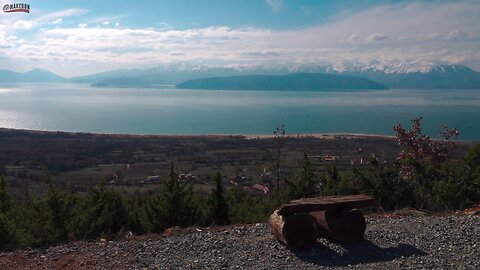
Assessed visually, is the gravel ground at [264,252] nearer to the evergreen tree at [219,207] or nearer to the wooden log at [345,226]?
the wooden log at [345,226]

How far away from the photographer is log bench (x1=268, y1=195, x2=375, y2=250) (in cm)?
748

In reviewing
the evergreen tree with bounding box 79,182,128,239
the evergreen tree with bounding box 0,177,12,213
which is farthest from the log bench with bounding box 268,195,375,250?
the evergreen tree with bounding box 0,177,12,213

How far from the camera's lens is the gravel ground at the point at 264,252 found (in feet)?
22.8

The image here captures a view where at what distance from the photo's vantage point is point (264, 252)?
7.42m

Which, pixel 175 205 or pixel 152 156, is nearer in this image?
pixel 175 205

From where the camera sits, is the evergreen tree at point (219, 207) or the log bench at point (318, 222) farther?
the evergreen tree at point (219, 207)

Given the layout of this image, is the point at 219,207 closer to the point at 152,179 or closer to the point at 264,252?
the point at 264,252

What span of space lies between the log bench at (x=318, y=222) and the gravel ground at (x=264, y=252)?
0.16 metres

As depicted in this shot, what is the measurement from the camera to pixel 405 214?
10016 mm

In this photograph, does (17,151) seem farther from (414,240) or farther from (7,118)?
(414,240)

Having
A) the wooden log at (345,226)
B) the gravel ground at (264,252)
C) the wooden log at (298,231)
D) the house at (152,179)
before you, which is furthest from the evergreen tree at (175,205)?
the house at (152,179)

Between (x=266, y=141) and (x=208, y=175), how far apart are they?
78.0 ft

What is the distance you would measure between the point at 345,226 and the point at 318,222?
0.51 meters

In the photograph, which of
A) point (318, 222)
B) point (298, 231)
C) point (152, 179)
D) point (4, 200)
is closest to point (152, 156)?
point (152, 179)
